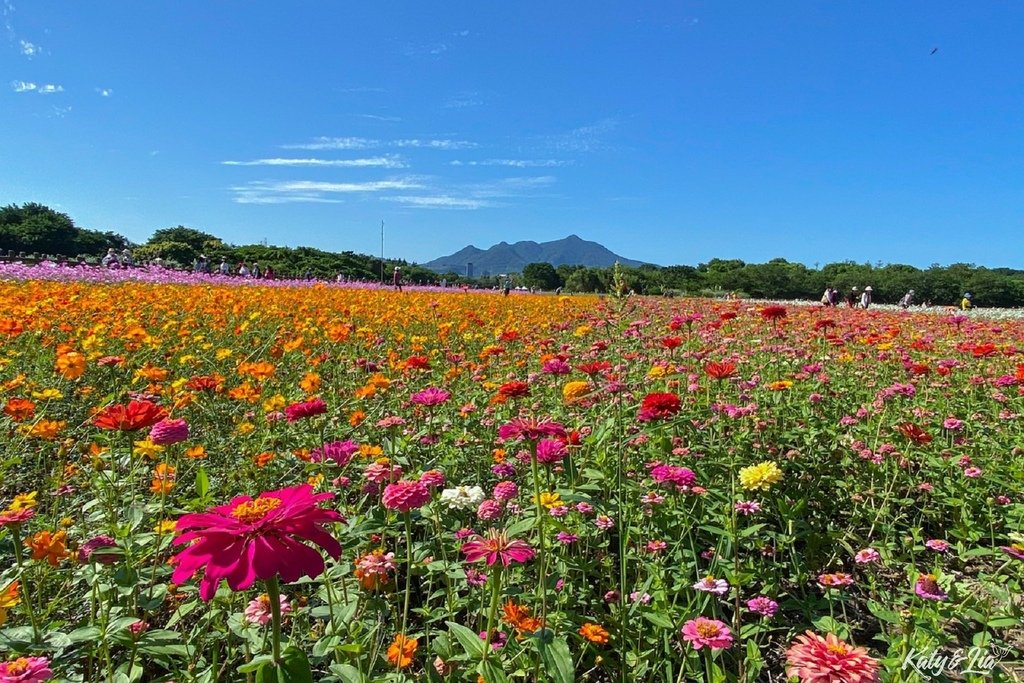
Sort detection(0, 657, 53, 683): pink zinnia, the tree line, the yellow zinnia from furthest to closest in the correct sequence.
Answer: the tree line
the yellow zinnia
detection(0, 657, 53, 683): pink zinnia

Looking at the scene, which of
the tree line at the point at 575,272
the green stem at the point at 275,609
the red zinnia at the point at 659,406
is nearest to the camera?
the green stem at the point at 275,609

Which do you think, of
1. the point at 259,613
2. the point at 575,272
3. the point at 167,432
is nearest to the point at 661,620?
the point at 259,613

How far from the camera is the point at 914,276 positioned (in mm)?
46375

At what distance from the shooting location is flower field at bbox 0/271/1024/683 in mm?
1202

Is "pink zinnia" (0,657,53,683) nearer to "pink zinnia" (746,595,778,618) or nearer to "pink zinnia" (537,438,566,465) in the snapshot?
"pink zinnia" (537,438,566,465)

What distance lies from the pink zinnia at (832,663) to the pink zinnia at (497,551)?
1.49 ft

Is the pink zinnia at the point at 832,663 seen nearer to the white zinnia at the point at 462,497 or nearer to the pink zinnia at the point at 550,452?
the pink zinnia at the point at 550,452

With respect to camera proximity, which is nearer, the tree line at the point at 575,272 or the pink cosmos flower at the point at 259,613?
the pink cosmos flower at the point at 259,613

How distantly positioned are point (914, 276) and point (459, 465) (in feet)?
181

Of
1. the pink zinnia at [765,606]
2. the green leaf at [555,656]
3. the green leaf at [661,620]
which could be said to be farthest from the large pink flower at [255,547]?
the pink zinnia at [765,606]

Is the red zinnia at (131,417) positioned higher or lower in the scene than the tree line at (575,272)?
lower

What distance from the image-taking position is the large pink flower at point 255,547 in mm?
681

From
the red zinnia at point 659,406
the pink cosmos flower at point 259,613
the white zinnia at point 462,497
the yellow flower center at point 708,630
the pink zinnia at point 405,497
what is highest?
the red zinnia at point 659,406

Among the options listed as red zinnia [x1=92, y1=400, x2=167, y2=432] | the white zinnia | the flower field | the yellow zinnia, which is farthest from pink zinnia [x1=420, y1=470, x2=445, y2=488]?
the yellow zinnia
